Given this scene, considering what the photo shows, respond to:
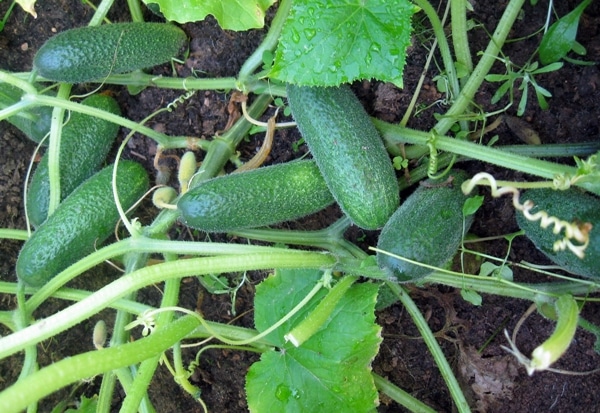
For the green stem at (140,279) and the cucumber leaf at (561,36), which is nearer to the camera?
the green stem at (140,279)

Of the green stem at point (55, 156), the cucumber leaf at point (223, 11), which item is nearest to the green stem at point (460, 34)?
the cucumber leaf at point (223, 11)

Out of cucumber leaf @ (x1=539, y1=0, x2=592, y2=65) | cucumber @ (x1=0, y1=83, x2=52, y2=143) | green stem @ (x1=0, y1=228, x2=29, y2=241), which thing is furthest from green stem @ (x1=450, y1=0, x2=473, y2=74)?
green stem @ (x1=0, y1=228, x2=29, y2=241)

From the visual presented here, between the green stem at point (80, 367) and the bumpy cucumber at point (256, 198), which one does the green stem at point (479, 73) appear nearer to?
the bumpy cucumber at point (256, 198)

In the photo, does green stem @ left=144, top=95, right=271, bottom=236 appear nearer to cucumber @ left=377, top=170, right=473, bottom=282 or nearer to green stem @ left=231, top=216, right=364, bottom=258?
green stem @ left=231, top=216, right=364, bottom=258

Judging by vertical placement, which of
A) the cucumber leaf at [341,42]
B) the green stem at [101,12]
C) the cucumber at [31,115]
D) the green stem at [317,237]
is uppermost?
the green stem at [101,12]

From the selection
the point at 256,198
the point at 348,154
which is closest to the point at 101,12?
the point at 256,198

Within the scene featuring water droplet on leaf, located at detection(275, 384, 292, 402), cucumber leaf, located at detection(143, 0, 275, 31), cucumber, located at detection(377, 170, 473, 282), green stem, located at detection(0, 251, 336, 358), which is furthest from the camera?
water droplet on leaf, located at detection(275, 384, 292, 402)

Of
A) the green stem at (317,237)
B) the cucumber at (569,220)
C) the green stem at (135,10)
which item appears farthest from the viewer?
the green stem at (135,10)
